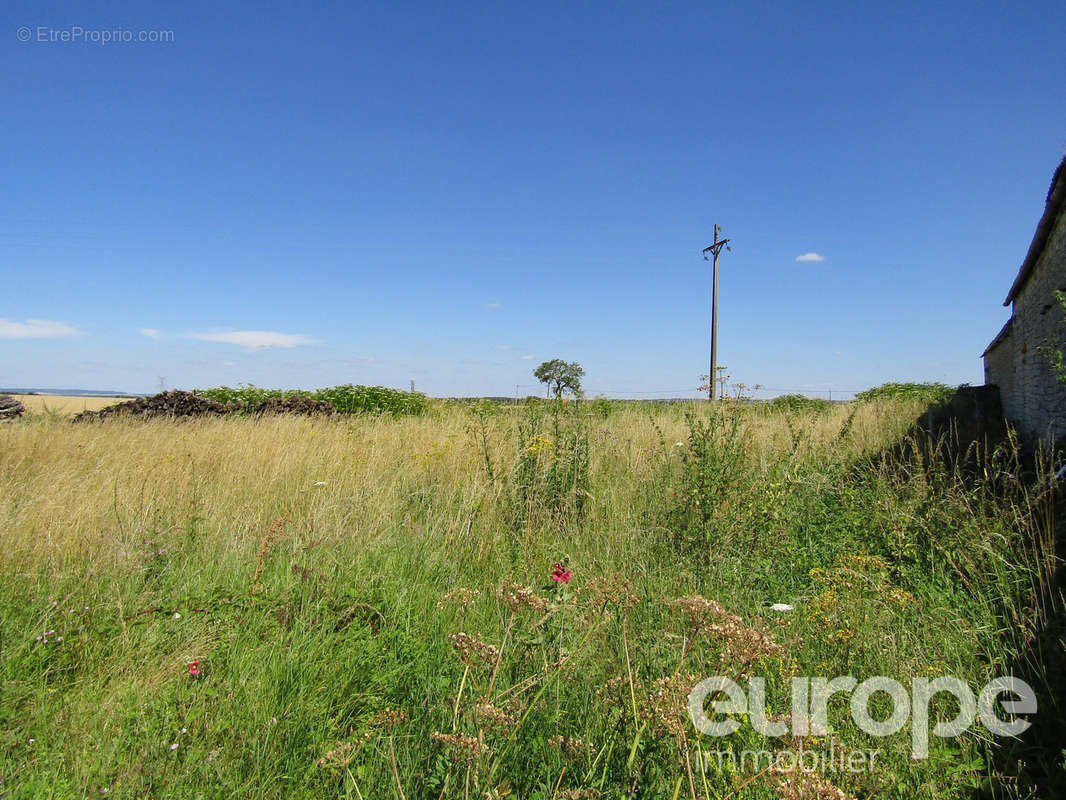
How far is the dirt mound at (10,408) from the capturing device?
988cm

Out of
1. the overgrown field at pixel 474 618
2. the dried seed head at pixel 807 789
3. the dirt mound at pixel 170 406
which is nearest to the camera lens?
the dried seed head at pixel 807 789

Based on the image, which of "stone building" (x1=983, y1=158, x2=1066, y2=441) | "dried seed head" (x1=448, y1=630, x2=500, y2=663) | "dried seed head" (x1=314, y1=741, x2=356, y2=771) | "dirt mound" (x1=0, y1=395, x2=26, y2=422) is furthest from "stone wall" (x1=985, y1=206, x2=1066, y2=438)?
"dirt mound" (x1=0, y1=395, x2=26, y2=422)

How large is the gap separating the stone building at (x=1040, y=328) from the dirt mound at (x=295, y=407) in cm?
1207

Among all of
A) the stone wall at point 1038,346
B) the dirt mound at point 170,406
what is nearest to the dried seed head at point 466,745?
the stone wall at point 1038,346

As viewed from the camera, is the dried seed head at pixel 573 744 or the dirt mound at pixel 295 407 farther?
the dirt mound at pixel 295 407

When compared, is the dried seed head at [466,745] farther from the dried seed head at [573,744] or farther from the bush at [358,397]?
the bush at [358,397]

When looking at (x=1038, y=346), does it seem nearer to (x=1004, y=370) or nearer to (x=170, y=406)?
(x=1004, y=370)

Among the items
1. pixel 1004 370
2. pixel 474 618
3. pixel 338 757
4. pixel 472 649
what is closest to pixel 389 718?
pixel 338 757

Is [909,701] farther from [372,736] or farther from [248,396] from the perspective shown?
[248,396]

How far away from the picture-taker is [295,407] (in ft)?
38.7

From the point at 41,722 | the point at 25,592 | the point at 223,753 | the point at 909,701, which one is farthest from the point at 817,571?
the point at 25,592

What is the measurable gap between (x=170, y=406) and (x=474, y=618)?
36.9 ft

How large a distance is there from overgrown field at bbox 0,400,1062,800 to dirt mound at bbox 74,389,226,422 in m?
5.22

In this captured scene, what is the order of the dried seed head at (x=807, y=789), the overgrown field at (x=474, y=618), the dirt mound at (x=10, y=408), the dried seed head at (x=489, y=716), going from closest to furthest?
the dried seed head at (x=807, y=789) → the dried seed head at (x=489, y=716) → the overgrown field at (x=474, y=618) → the dirt mound at (x=10, y=408)
